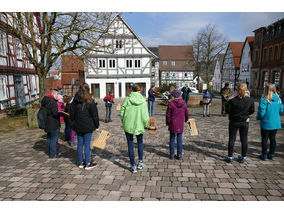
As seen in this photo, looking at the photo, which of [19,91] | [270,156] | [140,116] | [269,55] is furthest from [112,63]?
[270,156]

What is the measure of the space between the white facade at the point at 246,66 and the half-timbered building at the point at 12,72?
95.8ft

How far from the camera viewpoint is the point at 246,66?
110 ft

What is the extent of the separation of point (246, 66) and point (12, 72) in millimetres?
32682

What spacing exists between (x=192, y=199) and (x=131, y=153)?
1476 millimetres

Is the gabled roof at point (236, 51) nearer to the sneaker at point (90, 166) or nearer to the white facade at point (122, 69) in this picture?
the white facade at point (122, 69)

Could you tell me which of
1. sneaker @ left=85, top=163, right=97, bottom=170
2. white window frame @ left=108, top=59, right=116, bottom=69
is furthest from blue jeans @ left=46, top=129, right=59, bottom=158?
white window frame @ left=108, top=59, right=116, bottom=69

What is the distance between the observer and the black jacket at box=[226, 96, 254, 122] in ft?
14.0

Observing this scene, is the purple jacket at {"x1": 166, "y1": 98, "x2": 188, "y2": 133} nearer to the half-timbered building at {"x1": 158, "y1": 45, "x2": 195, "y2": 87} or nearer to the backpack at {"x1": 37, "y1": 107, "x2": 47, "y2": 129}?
the backpack at {"x1": 37, "y1": 107, "x2": 47, "y2": 129}

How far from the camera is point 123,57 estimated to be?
26016 mm

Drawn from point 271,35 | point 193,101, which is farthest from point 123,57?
point 271,35

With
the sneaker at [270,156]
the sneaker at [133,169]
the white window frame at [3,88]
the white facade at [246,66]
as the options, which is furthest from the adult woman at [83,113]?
the white facade at [246,66]

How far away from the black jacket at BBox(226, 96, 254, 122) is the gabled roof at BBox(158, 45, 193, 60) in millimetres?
43522

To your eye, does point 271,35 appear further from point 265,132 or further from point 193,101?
point 265,132

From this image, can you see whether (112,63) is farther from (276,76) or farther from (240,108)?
(240,108)
